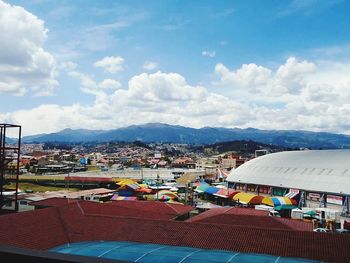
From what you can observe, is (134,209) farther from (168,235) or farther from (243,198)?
(243,198)

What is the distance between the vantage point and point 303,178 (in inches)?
1704

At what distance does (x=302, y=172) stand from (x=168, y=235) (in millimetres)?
31478

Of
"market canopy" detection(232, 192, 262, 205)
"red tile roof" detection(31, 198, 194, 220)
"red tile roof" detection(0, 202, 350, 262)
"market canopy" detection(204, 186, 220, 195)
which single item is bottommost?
"market canopy" detection(204, 186, 220, 195)

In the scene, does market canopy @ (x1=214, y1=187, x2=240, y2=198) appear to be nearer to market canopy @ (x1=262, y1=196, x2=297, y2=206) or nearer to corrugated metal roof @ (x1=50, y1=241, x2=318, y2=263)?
market canopy @ (x1=262, y1=196, x2=297, y2=206)

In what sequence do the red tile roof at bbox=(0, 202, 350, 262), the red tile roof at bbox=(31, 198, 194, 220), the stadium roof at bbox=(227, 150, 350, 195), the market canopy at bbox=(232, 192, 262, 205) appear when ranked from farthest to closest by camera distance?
the market canopy at bbox=(232, 192, 262, 205), the stadium roof at bbox=(227, 150, 350, 195), the red tile roof at bbox=(31, 198, 194, 220), the red tile roof at bbox=(0, 202, 350, 262)

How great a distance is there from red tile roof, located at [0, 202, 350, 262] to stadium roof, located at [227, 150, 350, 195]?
2281 centimetres

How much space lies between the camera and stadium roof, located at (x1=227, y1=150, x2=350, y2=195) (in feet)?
128

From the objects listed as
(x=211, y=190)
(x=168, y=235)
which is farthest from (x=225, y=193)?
(x=168, y=235)

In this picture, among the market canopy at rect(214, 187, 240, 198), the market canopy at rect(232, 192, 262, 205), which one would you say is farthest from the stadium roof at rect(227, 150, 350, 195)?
the market canopy at rect(232, 192, 262, 205)

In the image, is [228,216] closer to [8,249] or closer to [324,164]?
[8,249]

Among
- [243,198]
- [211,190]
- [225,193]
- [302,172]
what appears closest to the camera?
[243,198]

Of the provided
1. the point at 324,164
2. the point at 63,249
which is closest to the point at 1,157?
the point at 63,249

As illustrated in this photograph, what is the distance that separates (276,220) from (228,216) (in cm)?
298

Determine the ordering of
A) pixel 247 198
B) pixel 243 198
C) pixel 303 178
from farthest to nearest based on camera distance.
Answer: pixel 303 178, pixel 243 198, pixel 247 198
